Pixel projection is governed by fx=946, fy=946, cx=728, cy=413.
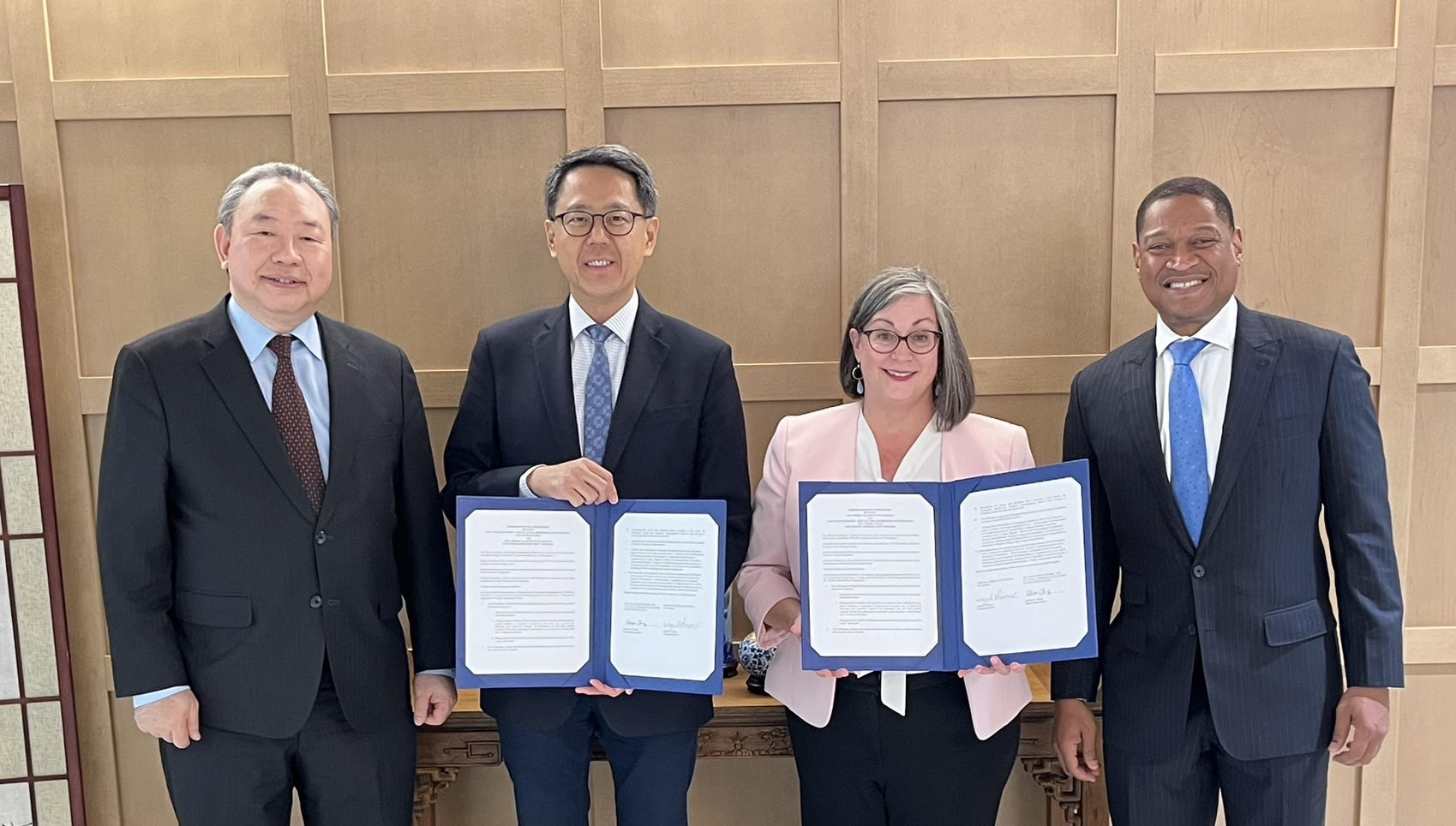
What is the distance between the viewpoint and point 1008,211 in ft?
8.41

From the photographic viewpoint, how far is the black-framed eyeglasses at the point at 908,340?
1909 millimetres

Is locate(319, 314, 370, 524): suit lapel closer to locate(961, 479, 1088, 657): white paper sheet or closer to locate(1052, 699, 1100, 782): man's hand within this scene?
locate(961, 479, 1088, 657): white paper sheet

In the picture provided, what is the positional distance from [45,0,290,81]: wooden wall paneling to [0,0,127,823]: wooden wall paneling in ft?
0.19

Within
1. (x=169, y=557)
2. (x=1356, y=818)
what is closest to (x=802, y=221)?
(x=169, y=557)

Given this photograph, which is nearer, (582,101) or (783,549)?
(783,549)

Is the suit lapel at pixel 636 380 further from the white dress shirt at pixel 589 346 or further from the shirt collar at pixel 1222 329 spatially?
the shirt collar at pixel 1222 329

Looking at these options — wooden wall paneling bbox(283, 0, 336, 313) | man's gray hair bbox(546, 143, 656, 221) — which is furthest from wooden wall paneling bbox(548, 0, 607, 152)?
wooden wall paneling bbox(283, 0, 336, 313)

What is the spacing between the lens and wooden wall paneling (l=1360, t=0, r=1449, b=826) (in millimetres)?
2486

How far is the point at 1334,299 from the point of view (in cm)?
259

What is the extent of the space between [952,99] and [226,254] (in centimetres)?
180

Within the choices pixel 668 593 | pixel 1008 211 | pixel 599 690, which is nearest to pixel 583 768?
pixel 599 690

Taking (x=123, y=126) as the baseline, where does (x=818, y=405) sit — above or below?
below

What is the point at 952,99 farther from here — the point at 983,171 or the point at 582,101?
the point at 582,101

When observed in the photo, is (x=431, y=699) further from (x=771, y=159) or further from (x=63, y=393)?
(x=771, y=159)
